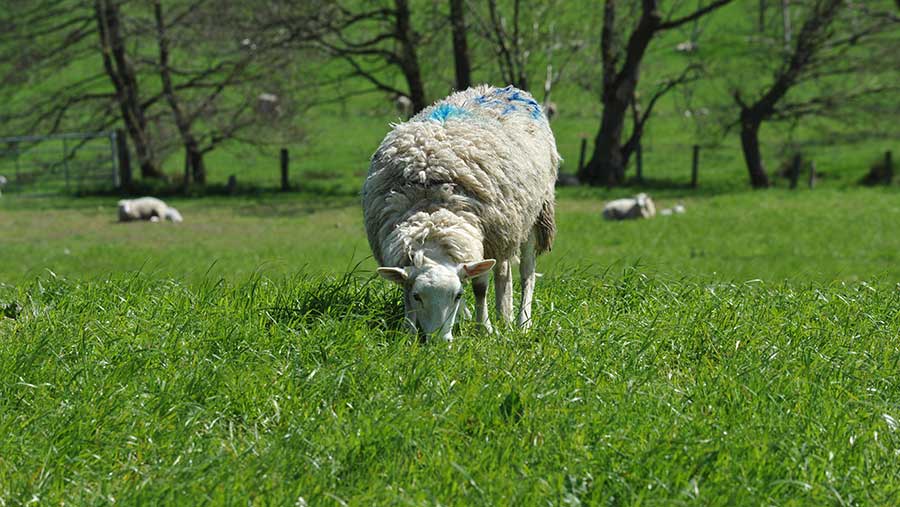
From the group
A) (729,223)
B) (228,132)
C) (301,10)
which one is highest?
(301,10)

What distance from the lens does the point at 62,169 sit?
28891 millimetres

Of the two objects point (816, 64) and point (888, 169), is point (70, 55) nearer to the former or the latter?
point (816, 64)

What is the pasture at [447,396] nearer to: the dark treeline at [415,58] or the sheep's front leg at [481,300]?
the sheep's front leg at [481,300]

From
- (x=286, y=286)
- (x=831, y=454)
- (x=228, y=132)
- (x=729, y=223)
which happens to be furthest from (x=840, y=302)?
(x=228, y=132)

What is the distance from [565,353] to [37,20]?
26.2m

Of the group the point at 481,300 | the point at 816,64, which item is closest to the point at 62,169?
the point at 816,64

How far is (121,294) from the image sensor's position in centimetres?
599

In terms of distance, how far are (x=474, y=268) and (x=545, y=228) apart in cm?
171

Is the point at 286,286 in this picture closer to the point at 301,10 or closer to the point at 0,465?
the point at 0,465

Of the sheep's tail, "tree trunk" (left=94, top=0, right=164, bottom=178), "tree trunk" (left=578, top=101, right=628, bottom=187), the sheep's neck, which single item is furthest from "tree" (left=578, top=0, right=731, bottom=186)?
the sheep's neck

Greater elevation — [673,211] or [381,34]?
[381,34]

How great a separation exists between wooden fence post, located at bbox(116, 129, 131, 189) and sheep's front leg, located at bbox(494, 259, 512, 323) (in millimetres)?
22100

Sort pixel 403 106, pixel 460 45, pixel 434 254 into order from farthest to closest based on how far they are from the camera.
Answer: pixel 403 106
pixel 460 45
pixel 434 254

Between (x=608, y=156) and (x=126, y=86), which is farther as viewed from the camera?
(x=126, y=86)
